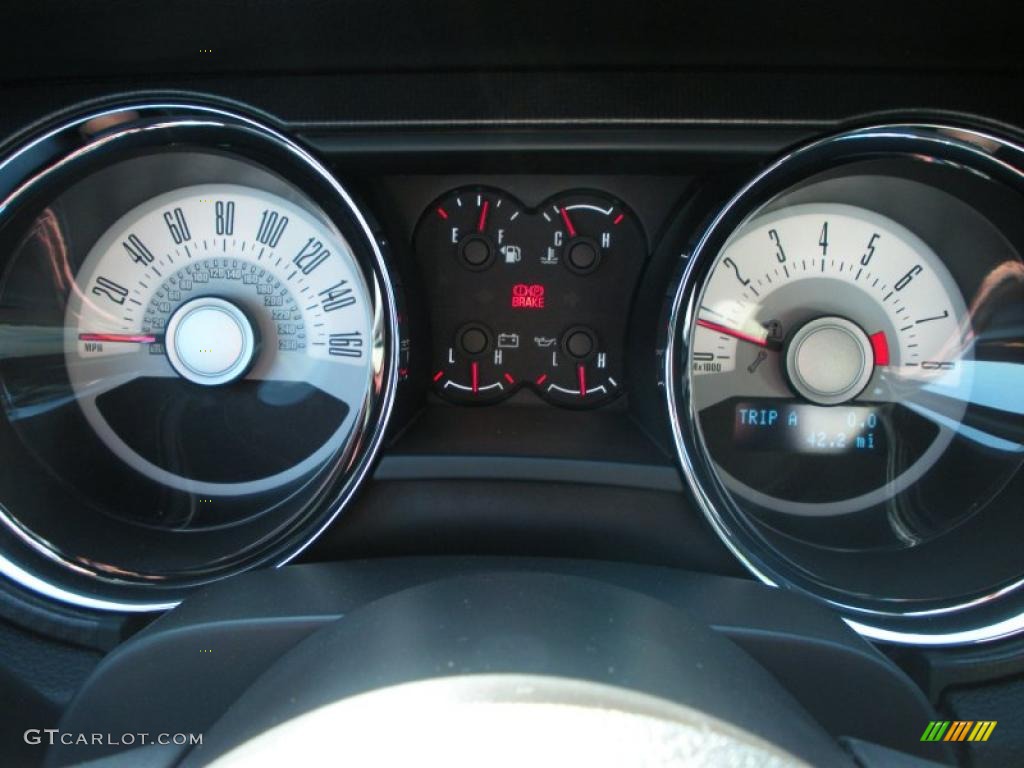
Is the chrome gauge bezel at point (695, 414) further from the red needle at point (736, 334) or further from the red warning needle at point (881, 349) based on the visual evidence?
the red warning needle at point (881, 349)

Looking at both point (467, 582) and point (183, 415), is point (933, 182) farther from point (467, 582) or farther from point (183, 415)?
point (183, 415)

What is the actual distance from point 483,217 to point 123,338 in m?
0.83

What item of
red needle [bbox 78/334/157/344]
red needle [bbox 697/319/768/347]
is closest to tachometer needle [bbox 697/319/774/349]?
red needle [bbox 697/319/768/347]

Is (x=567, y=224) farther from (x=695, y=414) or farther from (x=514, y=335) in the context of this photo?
(x=695, y=414)

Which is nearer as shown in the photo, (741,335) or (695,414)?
(695,414)

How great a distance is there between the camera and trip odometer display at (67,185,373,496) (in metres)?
2.00

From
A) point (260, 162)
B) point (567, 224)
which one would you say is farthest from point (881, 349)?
point (260, 162)

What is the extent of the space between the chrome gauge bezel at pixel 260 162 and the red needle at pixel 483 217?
27 centimetres

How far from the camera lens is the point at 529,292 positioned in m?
2.02

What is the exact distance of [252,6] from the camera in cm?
143

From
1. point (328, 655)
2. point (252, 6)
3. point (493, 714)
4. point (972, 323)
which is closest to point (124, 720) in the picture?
point (328, 655)

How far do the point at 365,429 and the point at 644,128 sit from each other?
77 cm

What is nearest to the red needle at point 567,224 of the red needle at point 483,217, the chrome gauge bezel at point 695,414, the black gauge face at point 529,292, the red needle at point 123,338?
the black gauge face at point 529,292

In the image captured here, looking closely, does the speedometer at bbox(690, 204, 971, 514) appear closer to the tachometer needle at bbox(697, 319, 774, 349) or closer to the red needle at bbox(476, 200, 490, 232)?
the tachometer needle at bbox(697, 319, 774, 349)
